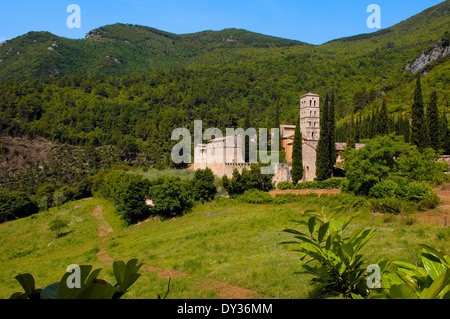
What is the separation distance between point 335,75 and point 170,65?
301 ft

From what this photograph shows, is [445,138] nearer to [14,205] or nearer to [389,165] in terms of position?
[389,165]

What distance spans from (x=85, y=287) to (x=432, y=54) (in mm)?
79034

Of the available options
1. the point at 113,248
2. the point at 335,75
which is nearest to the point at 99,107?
the point at 335,75

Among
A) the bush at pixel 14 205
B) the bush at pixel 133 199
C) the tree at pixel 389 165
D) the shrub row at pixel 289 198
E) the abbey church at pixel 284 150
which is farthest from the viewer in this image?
the bush at pixel 14 205

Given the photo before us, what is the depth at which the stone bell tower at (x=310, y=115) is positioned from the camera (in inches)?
1452

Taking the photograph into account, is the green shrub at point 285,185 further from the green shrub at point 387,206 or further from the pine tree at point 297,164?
the green shrub at point 387,206

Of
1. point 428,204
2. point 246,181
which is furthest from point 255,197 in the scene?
point 428,204

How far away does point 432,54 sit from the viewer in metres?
63.3

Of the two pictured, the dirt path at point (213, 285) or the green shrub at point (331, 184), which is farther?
the green shrub at point (331, 184)

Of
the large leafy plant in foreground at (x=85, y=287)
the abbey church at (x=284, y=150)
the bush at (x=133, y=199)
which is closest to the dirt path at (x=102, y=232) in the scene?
the bush at (x=133, y=199)

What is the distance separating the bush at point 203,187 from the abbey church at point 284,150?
13.3ft

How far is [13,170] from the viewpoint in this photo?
55.1 meters

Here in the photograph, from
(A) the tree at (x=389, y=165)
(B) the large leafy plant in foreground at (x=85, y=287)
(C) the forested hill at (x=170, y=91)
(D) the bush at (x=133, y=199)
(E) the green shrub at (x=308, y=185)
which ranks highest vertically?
(C) the forested hill at (x=170, y=91)

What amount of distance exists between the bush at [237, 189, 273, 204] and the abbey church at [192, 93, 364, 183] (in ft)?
15.4
